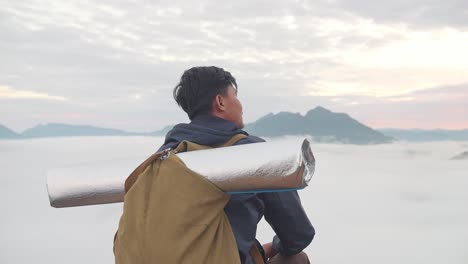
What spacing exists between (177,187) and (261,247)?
496 millimetres

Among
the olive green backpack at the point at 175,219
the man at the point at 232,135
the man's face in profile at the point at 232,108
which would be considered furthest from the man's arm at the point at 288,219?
the olive green backpack at the point at 175,219

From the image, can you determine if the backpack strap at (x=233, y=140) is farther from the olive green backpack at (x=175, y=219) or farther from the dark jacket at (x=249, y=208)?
the olive green backpack at (x=175, y=219)

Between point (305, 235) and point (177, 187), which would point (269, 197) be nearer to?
point (305, 235)

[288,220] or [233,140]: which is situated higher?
[233,140]

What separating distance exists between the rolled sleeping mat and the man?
140mm

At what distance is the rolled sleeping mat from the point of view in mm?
1597

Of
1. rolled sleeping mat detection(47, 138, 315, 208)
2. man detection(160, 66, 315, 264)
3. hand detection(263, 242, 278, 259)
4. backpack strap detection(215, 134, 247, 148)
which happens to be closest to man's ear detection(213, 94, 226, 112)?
man detection(160, 66, 315, 264)

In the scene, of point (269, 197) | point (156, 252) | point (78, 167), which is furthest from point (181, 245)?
point (78, 167)

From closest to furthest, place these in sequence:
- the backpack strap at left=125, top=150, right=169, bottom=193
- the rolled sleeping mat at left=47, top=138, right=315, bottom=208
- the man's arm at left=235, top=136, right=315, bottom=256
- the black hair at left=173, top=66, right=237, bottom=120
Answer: the rolled sleeping mat at left=47, top=138, right=315, bottom=208 < the backpack strap at left=125, top=150, right=169, bottom=193 < the man's arm at left=235, top=136, right=315, bottom=256 < the black hair at left=173, top=66, right=237, bottom=120

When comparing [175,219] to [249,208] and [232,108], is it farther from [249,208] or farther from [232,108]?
[232,108]

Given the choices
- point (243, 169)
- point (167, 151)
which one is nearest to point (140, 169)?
point (167, 151)

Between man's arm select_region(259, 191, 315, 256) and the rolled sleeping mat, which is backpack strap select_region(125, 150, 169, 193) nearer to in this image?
the rolled sleeping mat

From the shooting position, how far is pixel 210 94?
2010 millimetres

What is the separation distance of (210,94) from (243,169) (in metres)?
0.44
